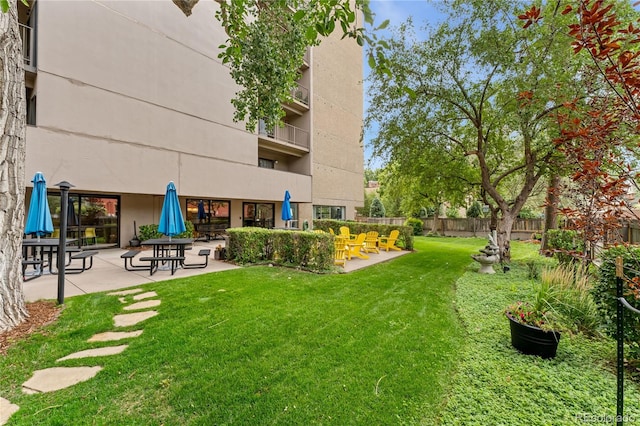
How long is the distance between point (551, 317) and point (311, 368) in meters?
3.32

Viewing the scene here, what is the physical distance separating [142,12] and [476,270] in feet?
52.0

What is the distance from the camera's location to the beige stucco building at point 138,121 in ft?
28.5

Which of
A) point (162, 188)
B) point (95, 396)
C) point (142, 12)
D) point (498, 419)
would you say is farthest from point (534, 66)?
point (142, 12)

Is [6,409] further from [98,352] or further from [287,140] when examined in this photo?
[287,140]

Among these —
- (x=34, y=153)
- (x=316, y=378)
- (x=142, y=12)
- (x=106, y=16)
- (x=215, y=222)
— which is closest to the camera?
(x=316, y=378)

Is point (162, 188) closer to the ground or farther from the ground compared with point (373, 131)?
closer to the ground

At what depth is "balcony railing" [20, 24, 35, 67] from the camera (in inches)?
330

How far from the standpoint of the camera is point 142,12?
1077cm

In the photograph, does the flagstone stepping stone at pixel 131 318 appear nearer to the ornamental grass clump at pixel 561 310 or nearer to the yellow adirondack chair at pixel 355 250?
the ornamental grass clump at pixel 561 310

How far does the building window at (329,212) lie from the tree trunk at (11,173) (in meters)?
15.3

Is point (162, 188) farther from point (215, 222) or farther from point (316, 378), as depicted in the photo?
point (316, 378)

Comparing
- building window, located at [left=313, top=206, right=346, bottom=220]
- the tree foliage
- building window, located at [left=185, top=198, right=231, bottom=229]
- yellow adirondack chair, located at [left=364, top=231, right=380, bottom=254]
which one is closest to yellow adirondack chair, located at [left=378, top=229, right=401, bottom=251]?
yellow adirondack chair, located at [left=364, top=231, right=380, bottom=254]

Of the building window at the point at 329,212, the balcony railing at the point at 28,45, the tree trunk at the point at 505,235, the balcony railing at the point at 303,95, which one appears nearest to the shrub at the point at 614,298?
the tree trunk at the point at 505,235

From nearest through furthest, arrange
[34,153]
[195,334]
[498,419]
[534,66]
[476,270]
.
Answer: [498,419]
[195,334]
[534,66]
[34,153]
[476,270]
